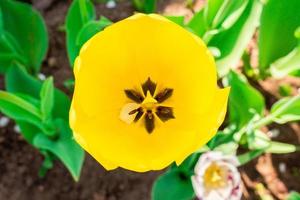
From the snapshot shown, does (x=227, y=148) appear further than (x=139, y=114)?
Yes

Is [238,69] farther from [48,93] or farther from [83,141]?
[83,141]

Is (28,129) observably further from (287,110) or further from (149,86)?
(287,110)

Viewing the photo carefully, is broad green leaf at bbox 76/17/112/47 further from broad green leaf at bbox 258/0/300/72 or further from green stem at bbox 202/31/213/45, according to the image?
broad green leaf at bbox 258/0/300/72

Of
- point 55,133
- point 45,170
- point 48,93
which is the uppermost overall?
point 48,93

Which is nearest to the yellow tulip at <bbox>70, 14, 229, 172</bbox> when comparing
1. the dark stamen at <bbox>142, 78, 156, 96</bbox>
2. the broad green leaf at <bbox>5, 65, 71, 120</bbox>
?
the dark stamen at <bbox>142, 78, 156, 96</bbox>

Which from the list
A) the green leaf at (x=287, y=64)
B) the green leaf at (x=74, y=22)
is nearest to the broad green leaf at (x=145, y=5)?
the green leaf at (x=74, y=22)

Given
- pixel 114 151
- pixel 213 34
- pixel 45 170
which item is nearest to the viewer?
pixel 114 151

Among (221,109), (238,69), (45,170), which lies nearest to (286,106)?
(221,109)

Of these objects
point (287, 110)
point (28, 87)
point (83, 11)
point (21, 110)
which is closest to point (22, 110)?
point (21, 110)
